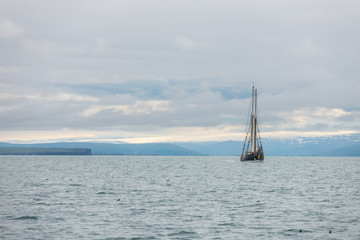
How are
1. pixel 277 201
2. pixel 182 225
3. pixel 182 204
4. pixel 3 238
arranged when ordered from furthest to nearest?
pixel 277 201, pixel 182 204, pixel 182 225, pixel 3 238

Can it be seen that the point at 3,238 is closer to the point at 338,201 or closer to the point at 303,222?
the point at 303,222

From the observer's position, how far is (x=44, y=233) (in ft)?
118

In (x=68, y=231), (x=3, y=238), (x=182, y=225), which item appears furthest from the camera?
(x=182, y=225)

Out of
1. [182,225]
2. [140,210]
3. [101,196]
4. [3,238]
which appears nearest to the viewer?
[3,238]

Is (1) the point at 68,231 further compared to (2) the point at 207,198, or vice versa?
(2) the point at 207,198

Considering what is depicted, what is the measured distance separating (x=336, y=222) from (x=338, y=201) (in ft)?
57.4

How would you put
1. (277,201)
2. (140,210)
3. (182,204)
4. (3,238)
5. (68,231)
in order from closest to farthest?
1. (3,238)
2. (68,231)
3. (140,210)
4. (182,204)
5. (277,201)

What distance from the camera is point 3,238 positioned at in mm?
33875

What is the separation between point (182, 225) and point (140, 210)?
9974 mm

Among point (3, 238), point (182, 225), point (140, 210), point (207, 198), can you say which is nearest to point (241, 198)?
point (207, 198)

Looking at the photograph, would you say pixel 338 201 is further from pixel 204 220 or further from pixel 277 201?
pixel 204 220

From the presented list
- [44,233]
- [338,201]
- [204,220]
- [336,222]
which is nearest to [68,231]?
[44,233]

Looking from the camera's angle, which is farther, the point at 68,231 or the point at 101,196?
the point at 101,196

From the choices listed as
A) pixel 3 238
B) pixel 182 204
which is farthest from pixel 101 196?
pixel 3 238
